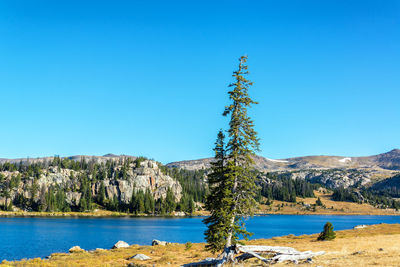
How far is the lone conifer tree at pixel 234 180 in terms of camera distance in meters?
Answer: 37.7

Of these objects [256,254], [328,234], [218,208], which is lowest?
[328,234]

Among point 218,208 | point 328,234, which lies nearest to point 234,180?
point 218,208

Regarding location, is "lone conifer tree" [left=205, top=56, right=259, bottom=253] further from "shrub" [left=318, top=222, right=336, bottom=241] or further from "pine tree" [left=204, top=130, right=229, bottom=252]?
"shrub" [left=318, top=222, right=336, bottom=241]

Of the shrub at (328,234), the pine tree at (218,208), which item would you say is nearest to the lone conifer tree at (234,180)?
the pine tree at (218,208)

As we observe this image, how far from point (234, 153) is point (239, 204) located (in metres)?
5.67

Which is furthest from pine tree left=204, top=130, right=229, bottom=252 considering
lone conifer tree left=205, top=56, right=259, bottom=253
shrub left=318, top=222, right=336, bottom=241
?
shrub left=318, top=222, right=336, bottom=241

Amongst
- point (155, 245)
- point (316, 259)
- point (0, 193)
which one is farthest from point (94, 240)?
point (0, 193)

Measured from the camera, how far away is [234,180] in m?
38.8

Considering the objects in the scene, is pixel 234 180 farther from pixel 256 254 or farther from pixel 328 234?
pixel 328 234

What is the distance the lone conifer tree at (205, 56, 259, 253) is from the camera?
37.7 metres

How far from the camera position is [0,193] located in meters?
200

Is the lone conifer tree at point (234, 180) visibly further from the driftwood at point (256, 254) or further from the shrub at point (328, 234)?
the shrub at point (328, 234)

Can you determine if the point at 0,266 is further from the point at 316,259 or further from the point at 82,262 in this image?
the point at 316,259

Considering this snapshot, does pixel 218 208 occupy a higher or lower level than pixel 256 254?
higher
